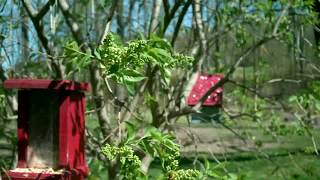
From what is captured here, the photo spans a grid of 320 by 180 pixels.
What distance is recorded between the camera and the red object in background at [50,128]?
11.7 feet

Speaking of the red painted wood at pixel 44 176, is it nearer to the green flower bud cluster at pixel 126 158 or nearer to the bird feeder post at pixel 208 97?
the green flower bud cluster at pixel 126 158

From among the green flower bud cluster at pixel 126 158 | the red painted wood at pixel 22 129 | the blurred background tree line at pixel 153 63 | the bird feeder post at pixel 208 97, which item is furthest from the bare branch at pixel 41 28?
the green flower bud cluster at pixel 126 158

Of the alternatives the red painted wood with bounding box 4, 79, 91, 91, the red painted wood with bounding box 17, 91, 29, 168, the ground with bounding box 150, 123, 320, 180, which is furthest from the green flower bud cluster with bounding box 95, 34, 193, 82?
the ground with bounding box 150, 123, 320, 180

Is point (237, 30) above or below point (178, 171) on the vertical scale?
above

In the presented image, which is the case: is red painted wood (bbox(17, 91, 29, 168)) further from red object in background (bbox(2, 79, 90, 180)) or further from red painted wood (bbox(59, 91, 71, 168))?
red painted wood (bbox(59, 91, 71, 168))

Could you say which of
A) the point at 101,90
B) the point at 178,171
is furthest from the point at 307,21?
the point at 178,171

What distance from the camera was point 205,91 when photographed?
7.29 meters

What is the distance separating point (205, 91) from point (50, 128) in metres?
3.69

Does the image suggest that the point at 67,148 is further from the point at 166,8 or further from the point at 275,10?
the point at 275,10

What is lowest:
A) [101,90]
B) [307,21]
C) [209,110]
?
[209,110]

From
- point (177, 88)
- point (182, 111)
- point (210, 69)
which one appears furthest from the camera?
point (210, 69)

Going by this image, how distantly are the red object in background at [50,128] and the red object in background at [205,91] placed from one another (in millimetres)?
2696

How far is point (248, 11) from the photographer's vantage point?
25.6ft

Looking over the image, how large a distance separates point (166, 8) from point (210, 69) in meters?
4.26
